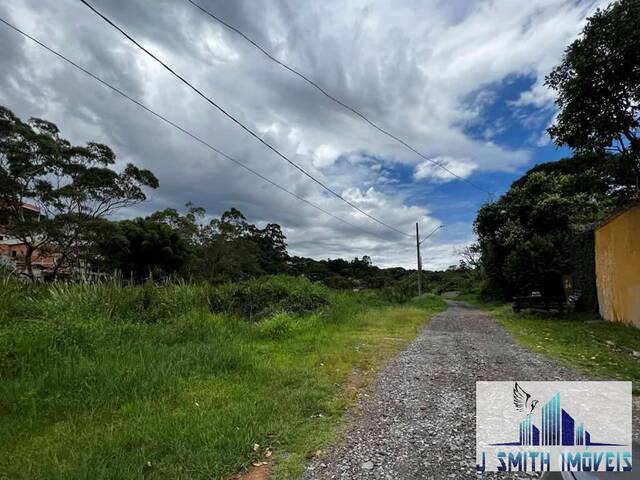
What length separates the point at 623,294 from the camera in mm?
10398

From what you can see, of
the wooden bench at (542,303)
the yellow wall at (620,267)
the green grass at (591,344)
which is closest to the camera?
the green grass at (591,344)

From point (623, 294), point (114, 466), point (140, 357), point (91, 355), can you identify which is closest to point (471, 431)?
point (114, 466)

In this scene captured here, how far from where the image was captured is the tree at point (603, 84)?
25.0 feet

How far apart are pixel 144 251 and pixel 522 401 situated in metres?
31.3

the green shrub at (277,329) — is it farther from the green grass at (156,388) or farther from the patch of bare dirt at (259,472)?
the patch of bare dirt at (259,472)

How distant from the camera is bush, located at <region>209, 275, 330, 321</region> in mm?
12836

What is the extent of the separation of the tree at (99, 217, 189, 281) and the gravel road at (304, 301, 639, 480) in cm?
2596

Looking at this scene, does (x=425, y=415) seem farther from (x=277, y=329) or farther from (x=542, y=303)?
(x=542, y=303)

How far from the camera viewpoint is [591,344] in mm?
7930

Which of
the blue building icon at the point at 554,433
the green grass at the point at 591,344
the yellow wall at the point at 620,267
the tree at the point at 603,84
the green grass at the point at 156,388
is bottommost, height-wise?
the green grass at the point at 591,344

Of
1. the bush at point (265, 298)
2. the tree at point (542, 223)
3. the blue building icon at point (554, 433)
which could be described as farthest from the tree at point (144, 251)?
the blue building icon at point (554, 433)

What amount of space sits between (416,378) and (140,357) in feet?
13.4

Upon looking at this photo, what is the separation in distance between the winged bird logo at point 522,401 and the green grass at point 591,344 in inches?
59.4

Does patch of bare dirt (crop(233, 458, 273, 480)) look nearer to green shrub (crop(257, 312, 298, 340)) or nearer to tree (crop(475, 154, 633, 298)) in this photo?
green shrub (crop(257, 312, 298, 340))
